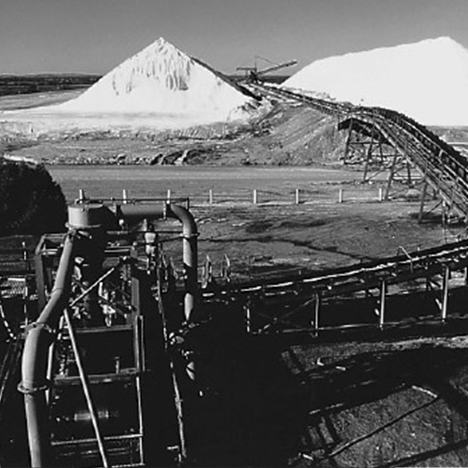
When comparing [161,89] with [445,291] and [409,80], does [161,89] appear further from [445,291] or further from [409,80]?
[445,291]

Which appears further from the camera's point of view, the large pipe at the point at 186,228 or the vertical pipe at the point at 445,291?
the vertical pipe at the point at 445,291

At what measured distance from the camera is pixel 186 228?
1395 centimetres

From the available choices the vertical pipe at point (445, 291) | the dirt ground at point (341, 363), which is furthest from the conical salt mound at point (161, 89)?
the vertical pipe at point (445, 291)

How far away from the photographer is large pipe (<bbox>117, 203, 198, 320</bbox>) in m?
13.9

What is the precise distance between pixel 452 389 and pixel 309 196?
24.2 metres

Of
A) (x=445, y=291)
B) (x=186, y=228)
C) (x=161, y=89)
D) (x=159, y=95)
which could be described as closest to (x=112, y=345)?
(x=186, y=228)

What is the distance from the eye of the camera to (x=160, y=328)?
13.9m

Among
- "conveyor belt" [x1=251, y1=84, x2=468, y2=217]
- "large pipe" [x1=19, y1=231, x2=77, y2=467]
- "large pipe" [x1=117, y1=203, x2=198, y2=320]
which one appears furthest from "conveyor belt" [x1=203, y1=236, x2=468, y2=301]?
"conveyor belt" [x1=251, y1=84, x2=468, y2=217]

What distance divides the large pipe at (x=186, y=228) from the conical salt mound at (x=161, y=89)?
221ft

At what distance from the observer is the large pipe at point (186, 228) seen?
1391 centimetres

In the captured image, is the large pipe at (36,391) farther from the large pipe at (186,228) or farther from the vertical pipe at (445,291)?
the vertical pipe at (445,291)

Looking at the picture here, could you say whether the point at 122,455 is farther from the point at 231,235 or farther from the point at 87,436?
the point at 231,235

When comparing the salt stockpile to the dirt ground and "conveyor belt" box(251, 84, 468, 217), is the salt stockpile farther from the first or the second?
"conveyor belt" box(251, 84, 468, 217)

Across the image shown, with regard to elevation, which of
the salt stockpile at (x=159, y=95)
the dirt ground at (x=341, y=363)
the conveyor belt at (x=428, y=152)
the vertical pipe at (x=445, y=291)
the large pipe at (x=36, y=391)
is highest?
the salt stockpile at (x=159, y=95)
